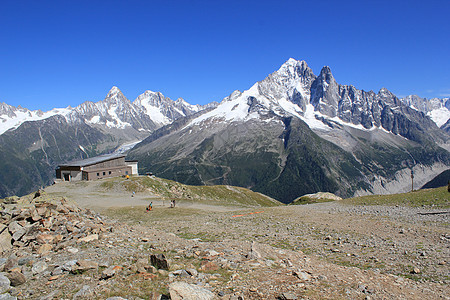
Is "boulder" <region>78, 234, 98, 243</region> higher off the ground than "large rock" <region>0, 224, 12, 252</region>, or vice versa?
"large rock" <region>0, 224, 12, 252</region>

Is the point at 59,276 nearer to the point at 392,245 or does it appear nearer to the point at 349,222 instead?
the point at 392,245

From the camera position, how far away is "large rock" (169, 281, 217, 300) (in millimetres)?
9778

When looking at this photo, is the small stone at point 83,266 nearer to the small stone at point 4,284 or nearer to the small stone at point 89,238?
the small stone at point 4,284

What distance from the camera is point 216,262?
13.7m

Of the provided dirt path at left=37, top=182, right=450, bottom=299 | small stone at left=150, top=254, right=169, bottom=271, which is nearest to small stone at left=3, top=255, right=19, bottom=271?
dirt path at left=37, top=182, right=450, bottom=299

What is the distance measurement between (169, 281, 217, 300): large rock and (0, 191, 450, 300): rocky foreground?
0.04m

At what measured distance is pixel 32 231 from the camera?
55.8 feet

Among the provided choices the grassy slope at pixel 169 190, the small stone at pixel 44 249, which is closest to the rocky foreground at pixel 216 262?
the small stone at pixel 44 249

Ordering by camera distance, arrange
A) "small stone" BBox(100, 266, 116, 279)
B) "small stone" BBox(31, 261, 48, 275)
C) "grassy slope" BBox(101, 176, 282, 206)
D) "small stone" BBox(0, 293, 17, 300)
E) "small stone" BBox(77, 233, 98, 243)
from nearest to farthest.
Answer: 1. "small stone" BBox(0, 293, 17, 300)
2. "small stone" BBox(100, 266, 116, 279)
3. "small stone" BBox(31, 261, 48, 275)
4. "small stone" BBox(77, 233, 98, 243)
5. "grassy slope" BBox(101, 176, 282, 206)

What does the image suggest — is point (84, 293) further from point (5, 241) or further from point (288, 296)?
point (5, 241)

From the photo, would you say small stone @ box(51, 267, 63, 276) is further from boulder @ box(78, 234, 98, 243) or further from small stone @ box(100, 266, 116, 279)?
boulder @ box(78, 234, 98, 243)

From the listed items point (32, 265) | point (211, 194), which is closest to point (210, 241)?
point (32, 265)

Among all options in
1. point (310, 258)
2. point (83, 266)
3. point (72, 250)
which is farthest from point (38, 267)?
point (310, 258)

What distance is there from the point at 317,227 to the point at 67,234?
63.5 feet
